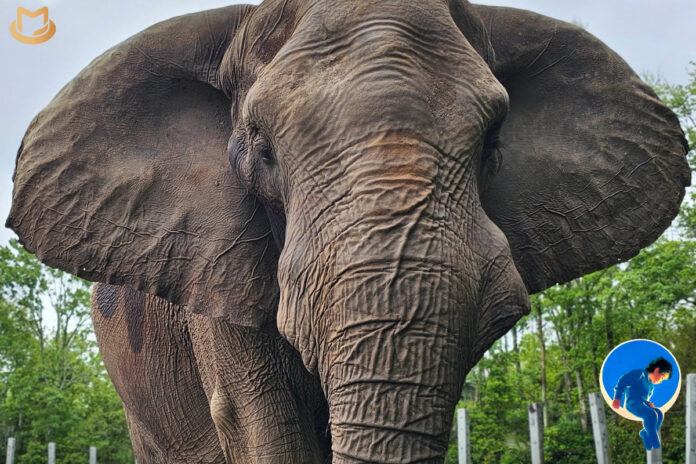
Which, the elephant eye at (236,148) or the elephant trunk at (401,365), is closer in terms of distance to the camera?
the elephant trunk at (401,365)

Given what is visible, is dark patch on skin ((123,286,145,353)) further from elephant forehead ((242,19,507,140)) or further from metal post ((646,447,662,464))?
metal post ((646,447,662,464))

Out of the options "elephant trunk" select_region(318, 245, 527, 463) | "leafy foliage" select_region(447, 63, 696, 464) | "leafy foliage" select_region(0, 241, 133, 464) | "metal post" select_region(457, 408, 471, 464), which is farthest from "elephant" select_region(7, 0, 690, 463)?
"leafy foliage" select_region(0, 241, 133, 464)

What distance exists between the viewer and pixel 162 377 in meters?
5.12

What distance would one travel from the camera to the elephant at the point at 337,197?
2504 millimetres

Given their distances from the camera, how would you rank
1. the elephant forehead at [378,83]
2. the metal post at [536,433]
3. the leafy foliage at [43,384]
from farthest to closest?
the leafy foliage at [43,384] → the metal post at [536,433] → the elephant forehead at [378,83]

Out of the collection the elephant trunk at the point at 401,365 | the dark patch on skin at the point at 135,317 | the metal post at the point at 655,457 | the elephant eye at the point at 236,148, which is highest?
the elephant eye at the point at 236,148

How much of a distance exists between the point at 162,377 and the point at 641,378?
679 centimetres

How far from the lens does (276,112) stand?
294 cm

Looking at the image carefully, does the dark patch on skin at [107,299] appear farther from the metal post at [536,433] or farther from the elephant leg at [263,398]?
the metal post at [536,433]

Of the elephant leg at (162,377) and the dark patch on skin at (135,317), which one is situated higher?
the dark patch on skin at (135,317)

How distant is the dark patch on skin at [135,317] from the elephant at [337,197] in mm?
65

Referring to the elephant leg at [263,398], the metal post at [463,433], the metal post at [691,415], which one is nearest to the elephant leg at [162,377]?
the elephant leg at [263,398]

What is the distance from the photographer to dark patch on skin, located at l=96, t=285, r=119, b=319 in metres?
5.82

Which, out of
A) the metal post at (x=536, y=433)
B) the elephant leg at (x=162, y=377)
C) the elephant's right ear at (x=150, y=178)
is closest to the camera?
the elephant's right ear at (x=150, y=178)
